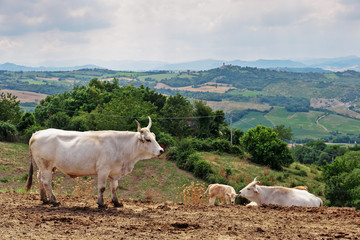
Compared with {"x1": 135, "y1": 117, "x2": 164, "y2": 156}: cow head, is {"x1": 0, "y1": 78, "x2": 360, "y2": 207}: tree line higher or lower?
lower

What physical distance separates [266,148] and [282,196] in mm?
35230

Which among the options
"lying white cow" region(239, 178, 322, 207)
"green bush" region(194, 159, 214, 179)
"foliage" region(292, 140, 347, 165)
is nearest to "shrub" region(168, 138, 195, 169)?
"green bush" region(194, 159, 214, 179)

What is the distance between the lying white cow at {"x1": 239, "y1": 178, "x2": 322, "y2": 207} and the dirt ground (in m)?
3.24

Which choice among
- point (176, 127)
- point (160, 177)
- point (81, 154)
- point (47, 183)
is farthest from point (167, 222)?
point (176, 127)

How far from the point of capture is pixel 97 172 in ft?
36.2

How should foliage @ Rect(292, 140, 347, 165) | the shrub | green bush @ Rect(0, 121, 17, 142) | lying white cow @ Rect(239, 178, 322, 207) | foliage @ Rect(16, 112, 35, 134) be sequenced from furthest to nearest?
foliage @ Rect(292, 140, 347, 165) < foliage @ Rect(16, 112, 35, 134) < green bush @ Rect(0, 121, 17, 142) < the shrub < lying white cow @ Rect(239, 178, 322, 207)

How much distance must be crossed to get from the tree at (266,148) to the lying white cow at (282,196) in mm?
33757

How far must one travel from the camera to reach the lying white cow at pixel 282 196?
46.5 ft

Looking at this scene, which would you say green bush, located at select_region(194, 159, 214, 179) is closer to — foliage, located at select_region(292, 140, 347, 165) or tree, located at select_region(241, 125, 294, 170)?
tree, located at select_region(241, 125, 294, 170)

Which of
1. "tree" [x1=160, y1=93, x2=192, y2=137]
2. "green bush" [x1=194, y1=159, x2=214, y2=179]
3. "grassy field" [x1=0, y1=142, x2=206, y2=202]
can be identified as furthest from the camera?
"tree" [x1=160, y1=93, x2=192, y2=137]

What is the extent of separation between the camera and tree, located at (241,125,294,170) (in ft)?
161

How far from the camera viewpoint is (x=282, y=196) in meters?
14.7

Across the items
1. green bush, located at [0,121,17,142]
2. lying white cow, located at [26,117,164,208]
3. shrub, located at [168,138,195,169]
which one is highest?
lying white cow, located at [26,117,164,208]

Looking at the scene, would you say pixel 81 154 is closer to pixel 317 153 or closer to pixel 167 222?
pixel 167 222
